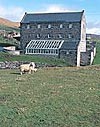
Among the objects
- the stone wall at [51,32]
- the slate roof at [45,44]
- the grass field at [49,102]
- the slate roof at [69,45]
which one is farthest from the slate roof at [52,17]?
the grass field at [49,102]

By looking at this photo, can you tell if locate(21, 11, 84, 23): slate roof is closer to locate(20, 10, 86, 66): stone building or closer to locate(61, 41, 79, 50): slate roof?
locate(20, 10, 86, 66): stone building

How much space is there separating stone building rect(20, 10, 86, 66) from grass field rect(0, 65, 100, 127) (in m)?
69.3

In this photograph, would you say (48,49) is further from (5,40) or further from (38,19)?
(5,40)

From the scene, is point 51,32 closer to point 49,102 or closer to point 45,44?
point 45,44

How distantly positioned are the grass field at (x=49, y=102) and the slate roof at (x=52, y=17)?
79336 mm

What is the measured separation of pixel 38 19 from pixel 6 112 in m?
93.8

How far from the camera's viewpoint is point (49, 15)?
112125mm

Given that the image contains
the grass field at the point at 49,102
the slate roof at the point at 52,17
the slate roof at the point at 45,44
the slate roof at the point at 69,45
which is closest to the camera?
the grass field at the point at 49,102

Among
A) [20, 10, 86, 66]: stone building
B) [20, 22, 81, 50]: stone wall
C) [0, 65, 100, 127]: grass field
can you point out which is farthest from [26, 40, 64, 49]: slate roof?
[0, 65, 100, 127]: grass field

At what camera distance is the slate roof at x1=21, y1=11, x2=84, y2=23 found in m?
108

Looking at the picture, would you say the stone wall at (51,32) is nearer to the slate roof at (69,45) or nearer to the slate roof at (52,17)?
the slate roof at (52,17)

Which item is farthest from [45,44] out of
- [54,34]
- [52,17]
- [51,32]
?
[52,17]

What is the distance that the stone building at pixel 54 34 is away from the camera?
99.4 metres

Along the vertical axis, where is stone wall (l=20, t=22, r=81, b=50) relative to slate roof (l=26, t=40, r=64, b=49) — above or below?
above
